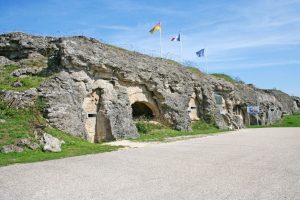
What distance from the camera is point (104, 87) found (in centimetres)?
2134

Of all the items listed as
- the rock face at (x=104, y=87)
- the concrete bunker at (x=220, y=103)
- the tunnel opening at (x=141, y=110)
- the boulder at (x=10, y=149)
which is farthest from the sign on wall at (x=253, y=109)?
the boulder at (x=10, y=149)

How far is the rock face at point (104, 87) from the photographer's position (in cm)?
1847

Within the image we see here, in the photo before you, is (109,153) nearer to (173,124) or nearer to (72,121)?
(72,121)

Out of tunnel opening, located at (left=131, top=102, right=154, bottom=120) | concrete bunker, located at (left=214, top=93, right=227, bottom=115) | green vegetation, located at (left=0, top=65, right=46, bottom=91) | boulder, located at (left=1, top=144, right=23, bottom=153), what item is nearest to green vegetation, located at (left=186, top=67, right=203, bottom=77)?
concrete bunker, located at (left=214, top=93, right=227, bottom=115)

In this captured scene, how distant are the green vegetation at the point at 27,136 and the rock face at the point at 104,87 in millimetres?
950

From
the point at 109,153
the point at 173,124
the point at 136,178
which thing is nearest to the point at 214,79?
the point at 173,124

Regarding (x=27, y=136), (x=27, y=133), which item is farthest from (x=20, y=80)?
(x=27, y=136)

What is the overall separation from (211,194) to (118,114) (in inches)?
557

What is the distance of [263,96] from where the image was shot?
4728 centimetres

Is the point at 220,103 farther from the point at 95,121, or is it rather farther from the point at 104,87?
the point at 95,121

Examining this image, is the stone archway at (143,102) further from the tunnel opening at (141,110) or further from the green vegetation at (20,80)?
the green vegetation at (20,80)

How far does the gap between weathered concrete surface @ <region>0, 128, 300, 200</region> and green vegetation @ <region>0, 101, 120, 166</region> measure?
3.06 ft

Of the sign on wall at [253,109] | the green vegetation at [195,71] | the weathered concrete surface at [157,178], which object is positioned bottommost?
the weathered concrete surface at [157,178]

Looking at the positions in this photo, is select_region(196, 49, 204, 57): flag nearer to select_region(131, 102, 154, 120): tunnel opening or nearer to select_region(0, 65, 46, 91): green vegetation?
select_region(131, 102, 154, 120): tunnel opening
